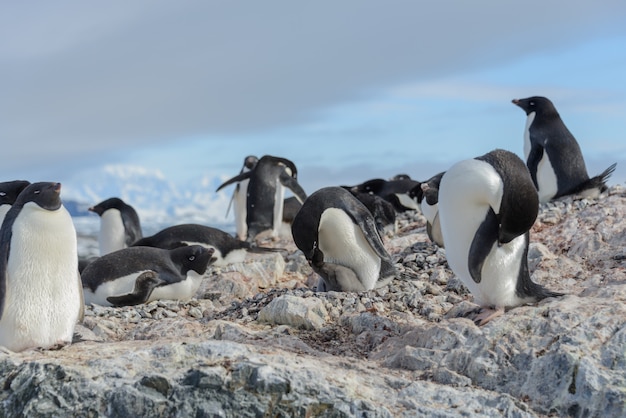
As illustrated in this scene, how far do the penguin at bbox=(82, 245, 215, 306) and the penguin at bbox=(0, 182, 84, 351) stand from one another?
11.9 feet

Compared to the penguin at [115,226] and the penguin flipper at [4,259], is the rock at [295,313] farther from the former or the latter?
the penguin at [115,226]

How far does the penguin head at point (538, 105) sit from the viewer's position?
47.9 ft

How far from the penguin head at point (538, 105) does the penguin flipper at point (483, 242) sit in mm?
8645

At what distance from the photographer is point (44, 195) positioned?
6.48 metres

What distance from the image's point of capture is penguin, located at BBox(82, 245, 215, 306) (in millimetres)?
10219

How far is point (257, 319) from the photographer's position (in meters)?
7.18

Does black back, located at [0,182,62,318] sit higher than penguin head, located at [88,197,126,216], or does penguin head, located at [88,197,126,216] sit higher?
black back, located at [0,182,62,318]

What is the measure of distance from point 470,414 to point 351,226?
3.80 meters

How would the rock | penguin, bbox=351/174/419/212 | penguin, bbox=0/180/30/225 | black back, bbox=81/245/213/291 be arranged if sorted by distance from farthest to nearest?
penguin, bbox=351/174/419/212 → black back, bbox=81/245/213/291 → penguin, bbox=0/180/30/225 → the rock

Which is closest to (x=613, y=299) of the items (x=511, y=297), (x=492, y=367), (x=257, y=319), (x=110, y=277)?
(x=511, y=297)

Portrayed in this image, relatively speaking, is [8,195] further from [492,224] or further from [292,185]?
[292,185]

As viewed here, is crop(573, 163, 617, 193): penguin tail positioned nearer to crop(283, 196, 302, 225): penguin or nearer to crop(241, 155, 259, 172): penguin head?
crop(283, 196, 302, 225): penguin

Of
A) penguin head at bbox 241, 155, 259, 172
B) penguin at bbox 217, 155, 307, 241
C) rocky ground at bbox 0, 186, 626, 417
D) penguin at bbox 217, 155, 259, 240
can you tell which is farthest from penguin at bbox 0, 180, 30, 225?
penguin head at bbox 241, 155, 259, 172

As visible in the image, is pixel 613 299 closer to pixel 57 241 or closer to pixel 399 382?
pixel 399 382
